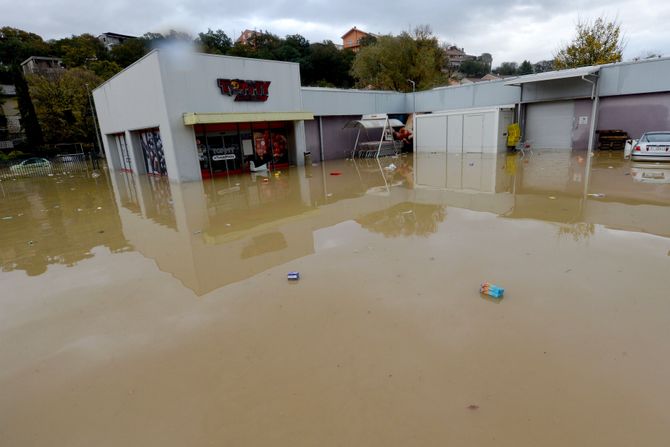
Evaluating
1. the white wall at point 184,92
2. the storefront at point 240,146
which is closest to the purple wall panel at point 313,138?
the storefront at point 240,146

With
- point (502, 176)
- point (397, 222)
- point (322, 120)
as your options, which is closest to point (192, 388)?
point (397, 222)

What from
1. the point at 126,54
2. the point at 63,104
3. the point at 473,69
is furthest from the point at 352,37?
the point at 63,104

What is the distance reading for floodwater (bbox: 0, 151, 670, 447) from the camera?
2.43m

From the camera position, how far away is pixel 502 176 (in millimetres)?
12000

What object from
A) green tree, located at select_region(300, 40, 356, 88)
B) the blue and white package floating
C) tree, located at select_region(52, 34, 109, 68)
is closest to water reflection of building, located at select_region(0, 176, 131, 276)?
the blue and white package floating

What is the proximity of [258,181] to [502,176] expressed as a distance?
8577mm

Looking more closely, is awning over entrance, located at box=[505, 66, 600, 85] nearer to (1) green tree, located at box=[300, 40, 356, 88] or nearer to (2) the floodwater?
(2) the floodwater

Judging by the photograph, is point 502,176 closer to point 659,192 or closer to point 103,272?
point 659,192

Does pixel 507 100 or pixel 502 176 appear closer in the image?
pixel 502 176

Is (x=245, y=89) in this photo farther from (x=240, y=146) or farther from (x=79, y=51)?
(x=79, y=51)

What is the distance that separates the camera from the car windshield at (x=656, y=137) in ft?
43.5

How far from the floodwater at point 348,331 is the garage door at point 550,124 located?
13.2 m

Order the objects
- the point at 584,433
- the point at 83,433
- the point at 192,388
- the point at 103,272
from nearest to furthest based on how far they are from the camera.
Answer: the point at 584,433, the point at 83,433, the point at 192,388, the point at 103,272

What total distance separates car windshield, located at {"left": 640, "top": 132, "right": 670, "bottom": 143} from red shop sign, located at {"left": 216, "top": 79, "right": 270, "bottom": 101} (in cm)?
1512
